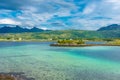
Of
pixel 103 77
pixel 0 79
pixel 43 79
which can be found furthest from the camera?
pixel 103 77

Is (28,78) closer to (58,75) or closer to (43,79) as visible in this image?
(43,79)

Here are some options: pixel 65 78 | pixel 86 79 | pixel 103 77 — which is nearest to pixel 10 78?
pixel 65 78

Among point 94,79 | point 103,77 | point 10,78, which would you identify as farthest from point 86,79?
point 10,78

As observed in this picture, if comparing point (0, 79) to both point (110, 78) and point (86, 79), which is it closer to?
point (86, 79)

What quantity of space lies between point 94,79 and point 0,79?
18013 mm

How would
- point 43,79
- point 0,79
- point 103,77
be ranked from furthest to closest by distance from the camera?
1. point 103,77
2. point 43,79
3. point 0,79

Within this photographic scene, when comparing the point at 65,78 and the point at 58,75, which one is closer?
the point at 65,78

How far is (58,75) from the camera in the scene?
4797 cm

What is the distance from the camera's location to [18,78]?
43906 mm

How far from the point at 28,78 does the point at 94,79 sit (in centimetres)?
1311

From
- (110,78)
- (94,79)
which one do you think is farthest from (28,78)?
(110,78)

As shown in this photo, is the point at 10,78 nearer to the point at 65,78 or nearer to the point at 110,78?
the point at 65,78

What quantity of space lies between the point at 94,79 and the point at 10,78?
53.4 ft

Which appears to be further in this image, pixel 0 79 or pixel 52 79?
pixel 52 79
